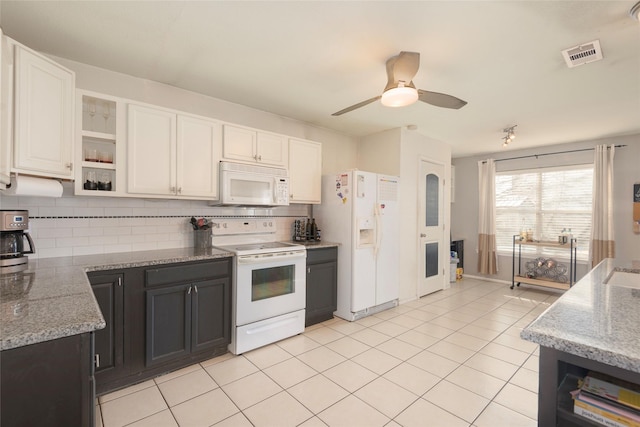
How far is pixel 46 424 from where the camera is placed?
0.96 m

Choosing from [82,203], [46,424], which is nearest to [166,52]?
[82,203]

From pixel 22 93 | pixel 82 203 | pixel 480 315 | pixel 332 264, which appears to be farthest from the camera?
pixel 480 315

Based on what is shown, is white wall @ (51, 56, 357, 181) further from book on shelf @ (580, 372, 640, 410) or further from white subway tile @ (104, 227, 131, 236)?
book on shelf @ (580, 372, 640, 410)

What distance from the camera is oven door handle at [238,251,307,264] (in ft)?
8.70

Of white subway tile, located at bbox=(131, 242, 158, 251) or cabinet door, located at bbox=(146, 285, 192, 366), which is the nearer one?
cabinet door, located at bbox=(146, 285, 192, 366)

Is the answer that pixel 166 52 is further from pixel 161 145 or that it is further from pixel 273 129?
pixel 273 129

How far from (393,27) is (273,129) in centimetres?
205

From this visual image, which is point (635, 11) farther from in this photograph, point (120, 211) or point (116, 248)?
point (116, 248)

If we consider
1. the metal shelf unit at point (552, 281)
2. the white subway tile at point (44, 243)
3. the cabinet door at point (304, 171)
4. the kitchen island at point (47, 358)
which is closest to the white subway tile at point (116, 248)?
the white subway tile at point (44, 243)

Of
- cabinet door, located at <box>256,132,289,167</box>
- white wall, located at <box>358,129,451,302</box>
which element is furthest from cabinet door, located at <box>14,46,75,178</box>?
white wall, located at <box>358,129,451,302</box>

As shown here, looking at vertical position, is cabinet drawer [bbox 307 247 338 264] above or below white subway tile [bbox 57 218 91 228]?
below

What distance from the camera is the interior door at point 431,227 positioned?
4.50m

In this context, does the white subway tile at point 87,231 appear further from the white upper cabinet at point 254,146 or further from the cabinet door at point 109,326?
the white upper cabinet at point 254,146

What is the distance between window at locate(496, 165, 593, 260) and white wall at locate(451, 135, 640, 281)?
15cm
